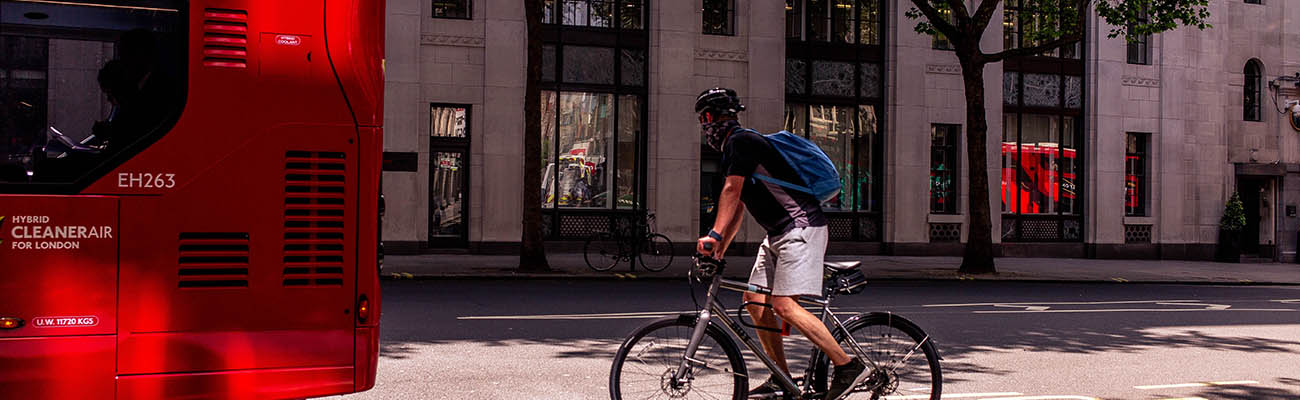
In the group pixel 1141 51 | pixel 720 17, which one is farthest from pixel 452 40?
pixel 1141 51

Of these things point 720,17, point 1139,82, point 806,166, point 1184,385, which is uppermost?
point 720,17

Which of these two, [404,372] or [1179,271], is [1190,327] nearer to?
[404,372]

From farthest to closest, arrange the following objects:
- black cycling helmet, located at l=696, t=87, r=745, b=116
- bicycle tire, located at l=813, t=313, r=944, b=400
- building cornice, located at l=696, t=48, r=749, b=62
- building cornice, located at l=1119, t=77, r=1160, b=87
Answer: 1. building cornice, located at l=1119, t=77, r=1160, b=87
2. building cornice, located at l=696, t=48, r=749, b=62
3. bicycle tire, located at l=813, t=313, r=944, b=400
4. black cycling helmet, located at l=696, t=87, r=745, b=116

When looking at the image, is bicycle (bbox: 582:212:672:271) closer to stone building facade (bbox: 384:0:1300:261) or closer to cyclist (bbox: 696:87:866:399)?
stone building facade (bbox: 384:0:1300:261)

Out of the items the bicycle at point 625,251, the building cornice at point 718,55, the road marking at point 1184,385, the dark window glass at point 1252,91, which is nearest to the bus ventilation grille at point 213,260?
the road marking at point 1184,385

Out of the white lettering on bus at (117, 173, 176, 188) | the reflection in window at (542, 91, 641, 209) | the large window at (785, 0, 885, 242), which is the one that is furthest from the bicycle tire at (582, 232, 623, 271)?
the white lettering on bus at (117, 173, 176, 188)

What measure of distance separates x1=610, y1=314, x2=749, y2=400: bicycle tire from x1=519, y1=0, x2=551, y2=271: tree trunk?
12922 mm

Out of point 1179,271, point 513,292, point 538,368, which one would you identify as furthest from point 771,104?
point 538,368

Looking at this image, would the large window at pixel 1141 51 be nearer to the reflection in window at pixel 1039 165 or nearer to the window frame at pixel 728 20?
the reflection in window at pixel 1039 165

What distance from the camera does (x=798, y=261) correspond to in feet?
17.2

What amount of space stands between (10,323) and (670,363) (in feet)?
9.29

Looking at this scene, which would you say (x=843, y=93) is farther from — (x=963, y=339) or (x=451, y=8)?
(x=963, y=339)

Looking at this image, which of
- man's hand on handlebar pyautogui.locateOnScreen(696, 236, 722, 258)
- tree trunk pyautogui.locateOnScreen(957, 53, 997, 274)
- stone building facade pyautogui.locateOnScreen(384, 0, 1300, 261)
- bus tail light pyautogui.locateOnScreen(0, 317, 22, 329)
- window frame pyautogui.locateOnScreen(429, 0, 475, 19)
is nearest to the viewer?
bus tail light pyautogui.locateOnScreen(0, 317, 22, 329)

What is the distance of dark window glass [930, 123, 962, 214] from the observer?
1038 inches
